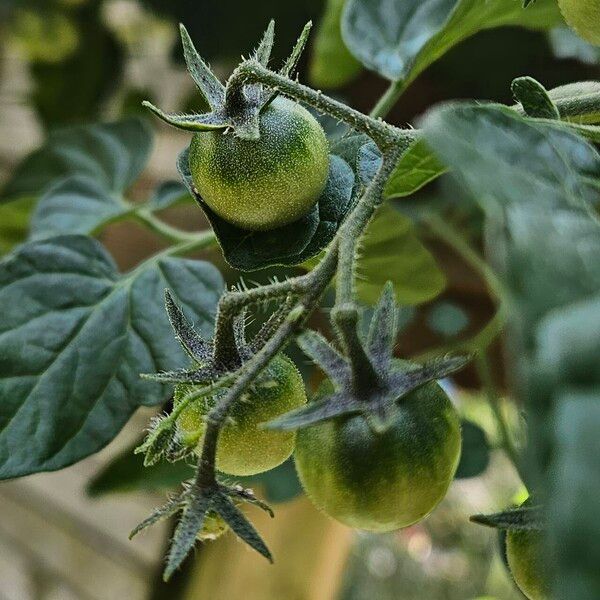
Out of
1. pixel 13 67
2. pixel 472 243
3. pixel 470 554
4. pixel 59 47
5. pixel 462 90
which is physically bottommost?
pixel 470 554

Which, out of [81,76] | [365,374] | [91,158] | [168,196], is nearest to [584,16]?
[365,374]

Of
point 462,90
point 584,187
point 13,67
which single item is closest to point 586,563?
point 584,187

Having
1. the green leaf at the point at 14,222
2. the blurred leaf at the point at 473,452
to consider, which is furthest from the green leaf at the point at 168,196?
the blurred leaf at the point at 473,452

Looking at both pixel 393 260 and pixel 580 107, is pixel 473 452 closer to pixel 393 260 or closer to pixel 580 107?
pixel 393 260

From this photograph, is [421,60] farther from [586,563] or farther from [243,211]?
[586,563]

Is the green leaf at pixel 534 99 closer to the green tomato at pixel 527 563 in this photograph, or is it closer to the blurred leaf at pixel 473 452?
the green tomato at pixel 527 563

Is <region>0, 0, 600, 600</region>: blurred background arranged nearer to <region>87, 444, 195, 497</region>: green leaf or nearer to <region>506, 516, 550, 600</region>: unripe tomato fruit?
Result: <region>87, 444, 195, 497</region>: green leaf
